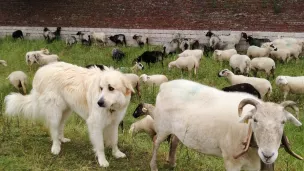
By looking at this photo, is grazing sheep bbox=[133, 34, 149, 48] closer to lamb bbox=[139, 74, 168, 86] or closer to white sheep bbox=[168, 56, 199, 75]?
white sheep bbox=[168, 56, 199, 75]

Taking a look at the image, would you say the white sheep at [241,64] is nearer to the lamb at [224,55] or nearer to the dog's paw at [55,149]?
the lamb at [224,55]

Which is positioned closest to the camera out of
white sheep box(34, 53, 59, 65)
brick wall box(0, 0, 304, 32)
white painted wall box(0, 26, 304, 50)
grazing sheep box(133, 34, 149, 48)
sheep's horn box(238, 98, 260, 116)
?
sheep's horn box(238, 98, 260, 116)

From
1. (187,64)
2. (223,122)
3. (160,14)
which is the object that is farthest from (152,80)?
(160,14)

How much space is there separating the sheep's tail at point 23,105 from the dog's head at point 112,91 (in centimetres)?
137

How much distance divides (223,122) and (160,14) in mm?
13410

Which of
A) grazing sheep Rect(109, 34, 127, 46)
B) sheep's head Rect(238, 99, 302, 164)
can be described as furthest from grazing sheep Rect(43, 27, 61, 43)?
sheep's head Rect(238, 99, 302, 164)

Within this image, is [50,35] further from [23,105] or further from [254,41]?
[23,105]

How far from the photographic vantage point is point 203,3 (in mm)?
17219

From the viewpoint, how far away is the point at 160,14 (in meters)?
17.6

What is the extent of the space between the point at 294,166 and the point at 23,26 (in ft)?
53.3

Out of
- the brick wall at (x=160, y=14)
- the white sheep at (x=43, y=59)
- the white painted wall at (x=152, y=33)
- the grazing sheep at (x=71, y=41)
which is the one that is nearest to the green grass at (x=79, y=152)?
the white sheep at (x=43, y=59)

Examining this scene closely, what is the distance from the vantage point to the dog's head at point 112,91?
210 inches

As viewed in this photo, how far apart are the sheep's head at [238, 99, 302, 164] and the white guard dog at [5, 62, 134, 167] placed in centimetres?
189

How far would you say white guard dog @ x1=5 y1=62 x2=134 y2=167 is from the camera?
5.47 meters
